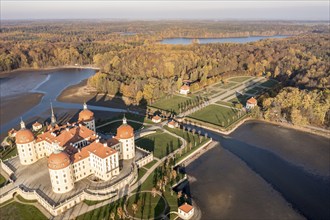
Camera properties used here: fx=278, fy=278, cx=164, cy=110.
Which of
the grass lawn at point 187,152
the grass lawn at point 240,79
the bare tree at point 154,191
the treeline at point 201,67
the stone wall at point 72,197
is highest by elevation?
the treeline at point 201,67

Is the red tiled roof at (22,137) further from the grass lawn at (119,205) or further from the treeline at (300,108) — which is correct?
the treeline at (300,108)

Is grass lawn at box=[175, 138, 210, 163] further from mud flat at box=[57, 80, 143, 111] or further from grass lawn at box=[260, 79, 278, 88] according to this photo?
grass lawn at box=[260, 79, 278, 88]

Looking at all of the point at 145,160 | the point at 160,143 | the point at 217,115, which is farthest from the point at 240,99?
the point at 145,160

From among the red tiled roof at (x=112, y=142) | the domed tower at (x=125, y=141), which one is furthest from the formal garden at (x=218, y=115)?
the red tiled roof at (x=112, y=142)

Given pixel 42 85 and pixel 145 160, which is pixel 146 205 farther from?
pixel 42 85

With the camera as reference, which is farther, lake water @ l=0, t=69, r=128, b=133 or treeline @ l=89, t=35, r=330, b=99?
treeline @ l=89, t=35, r=330, b=99

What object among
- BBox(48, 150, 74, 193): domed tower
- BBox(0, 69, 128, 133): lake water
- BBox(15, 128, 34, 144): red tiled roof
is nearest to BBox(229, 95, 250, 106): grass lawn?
BBox(0, 69, 128, 133): lake water
